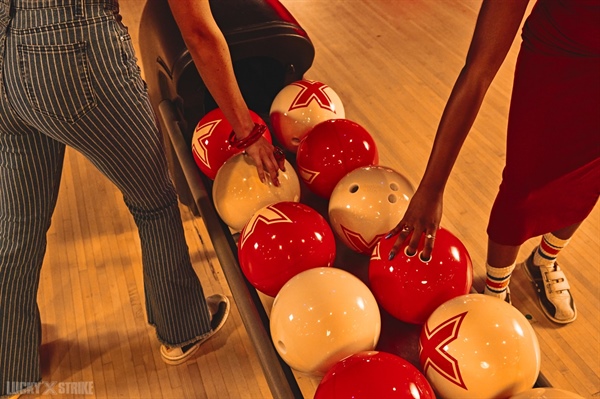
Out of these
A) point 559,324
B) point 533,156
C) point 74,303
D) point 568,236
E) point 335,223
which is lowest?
point 74,303

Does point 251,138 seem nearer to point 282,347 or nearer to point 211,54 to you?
point 211,54

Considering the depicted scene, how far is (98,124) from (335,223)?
64cm

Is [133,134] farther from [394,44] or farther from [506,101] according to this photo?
[394,44]

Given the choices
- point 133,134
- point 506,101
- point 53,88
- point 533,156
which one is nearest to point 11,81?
point 53,88

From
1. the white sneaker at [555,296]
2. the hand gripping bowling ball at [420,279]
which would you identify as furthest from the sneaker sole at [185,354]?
the white sneaker at [555,296]

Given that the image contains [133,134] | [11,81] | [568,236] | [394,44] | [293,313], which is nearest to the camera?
[293,313]

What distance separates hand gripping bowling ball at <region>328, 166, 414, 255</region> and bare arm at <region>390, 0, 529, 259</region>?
0.13 meters

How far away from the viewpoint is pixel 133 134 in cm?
146

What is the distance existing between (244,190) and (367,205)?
13.6 inches

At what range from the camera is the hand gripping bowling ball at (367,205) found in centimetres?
143

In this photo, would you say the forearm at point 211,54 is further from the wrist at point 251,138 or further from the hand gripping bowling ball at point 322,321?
the hand gripping bowling ball at point 322,321

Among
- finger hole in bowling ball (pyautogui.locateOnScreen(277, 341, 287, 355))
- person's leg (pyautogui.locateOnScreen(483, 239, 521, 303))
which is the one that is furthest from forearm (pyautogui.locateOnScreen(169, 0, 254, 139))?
person's leg (pyautogui.locateOnScreen(483, 239, 521, 303))

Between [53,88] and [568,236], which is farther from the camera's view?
[568,236]
